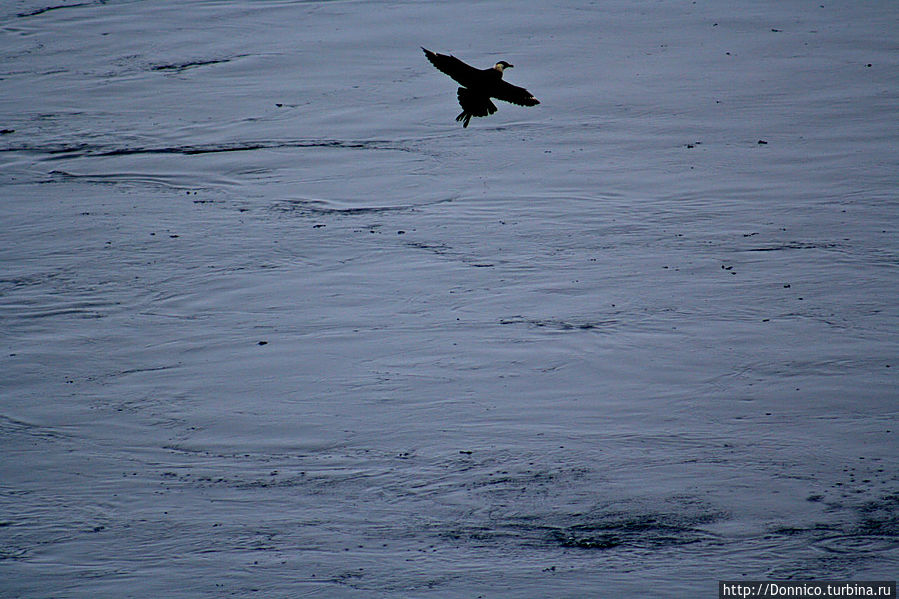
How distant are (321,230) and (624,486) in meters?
3.39

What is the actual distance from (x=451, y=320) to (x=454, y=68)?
4.79 feet

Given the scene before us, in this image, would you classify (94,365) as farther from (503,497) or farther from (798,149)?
(798,149)

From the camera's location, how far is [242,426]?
583 cm

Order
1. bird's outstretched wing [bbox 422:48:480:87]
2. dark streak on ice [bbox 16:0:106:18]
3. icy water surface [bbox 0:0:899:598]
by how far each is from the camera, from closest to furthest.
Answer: icy water surface [bbox 0:0:899:598] → bird's outstretched wing [bbox 422:48:480:87] → dark streak on ice [bbox 16:0:106:18]

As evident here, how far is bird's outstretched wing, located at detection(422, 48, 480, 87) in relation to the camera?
19.6ft

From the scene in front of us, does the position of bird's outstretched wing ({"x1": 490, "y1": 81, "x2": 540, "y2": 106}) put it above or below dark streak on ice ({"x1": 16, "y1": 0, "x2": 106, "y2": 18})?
below

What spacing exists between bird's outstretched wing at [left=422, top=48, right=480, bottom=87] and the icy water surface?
4.53ft

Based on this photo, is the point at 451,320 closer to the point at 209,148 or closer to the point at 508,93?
the point at 508,93

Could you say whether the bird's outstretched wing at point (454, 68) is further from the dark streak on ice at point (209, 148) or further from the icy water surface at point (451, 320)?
the dark streak on ice at point (209, 148)

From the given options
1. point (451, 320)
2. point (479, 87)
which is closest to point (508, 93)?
point (479, 87)

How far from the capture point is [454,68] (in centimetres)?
606

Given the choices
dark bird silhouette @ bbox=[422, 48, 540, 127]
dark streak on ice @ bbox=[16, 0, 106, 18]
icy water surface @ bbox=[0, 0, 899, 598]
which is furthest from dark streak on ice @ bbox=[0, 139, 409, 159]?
dark streak on ice @ bbox=[16, 0, 106, 18]

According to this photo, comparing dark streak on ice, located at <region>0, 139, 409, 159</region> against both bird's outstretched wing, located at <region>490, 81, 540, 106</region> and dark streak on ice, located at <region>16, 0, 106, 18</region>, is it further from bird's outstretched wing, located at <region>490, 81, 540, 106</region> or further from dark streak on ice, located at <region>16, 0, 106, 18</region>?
dark streak on ice, located at <region>16, 0, 106, 18</region>

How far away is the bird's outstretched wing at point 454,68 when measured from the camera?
235 inches
